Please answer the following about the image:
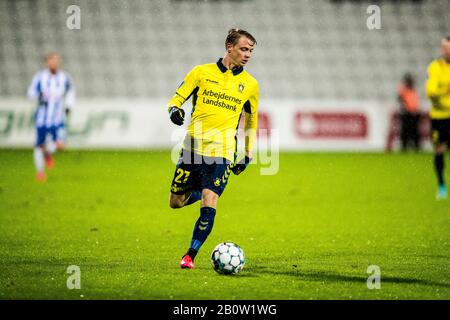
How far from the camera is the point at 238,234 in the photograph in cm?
996

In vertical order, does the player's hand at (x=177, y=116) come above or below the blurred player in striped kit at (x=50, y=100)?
below

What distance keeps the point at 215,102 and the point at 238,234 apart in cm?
262

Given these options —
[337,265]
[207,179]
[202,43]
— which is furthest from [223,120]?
[202,43]

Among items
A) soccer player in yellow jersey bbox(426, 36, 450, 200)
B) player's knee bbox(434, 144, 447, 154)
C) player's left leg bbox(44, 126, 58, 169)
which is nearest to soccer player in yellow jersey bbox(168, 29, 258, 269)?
soccer player in yellow jersey bbox(426, 36, 450, 200)

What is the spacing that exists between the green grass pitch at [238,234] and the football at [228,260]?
0.10 m

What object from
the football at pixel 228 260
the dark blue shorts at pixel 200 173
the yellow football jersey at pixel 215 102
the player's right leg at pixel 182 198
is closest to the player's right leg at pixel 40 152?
the player's right leg at pixel 182 198

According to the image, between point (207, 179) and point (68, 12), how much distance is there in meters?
21.4

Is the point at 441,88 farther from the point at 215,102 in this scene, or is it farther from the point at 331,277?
the point at 331,277

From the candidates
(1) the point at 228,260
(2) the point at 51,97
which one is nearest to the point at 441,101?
(1) the point at 228,260

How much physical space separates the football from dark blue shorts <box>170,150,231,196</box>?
0.58 metres

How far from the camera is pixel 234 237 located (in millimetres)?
9734

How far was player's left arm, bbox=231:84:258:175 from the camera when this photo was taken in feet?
26.0

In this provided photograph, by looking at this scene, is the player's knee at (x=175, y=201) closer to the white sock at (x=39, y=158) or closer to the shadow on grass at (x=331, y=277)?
the shadow on grass at (x=331, y=277)

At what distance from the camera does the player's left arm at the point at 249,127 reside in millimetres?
7934
